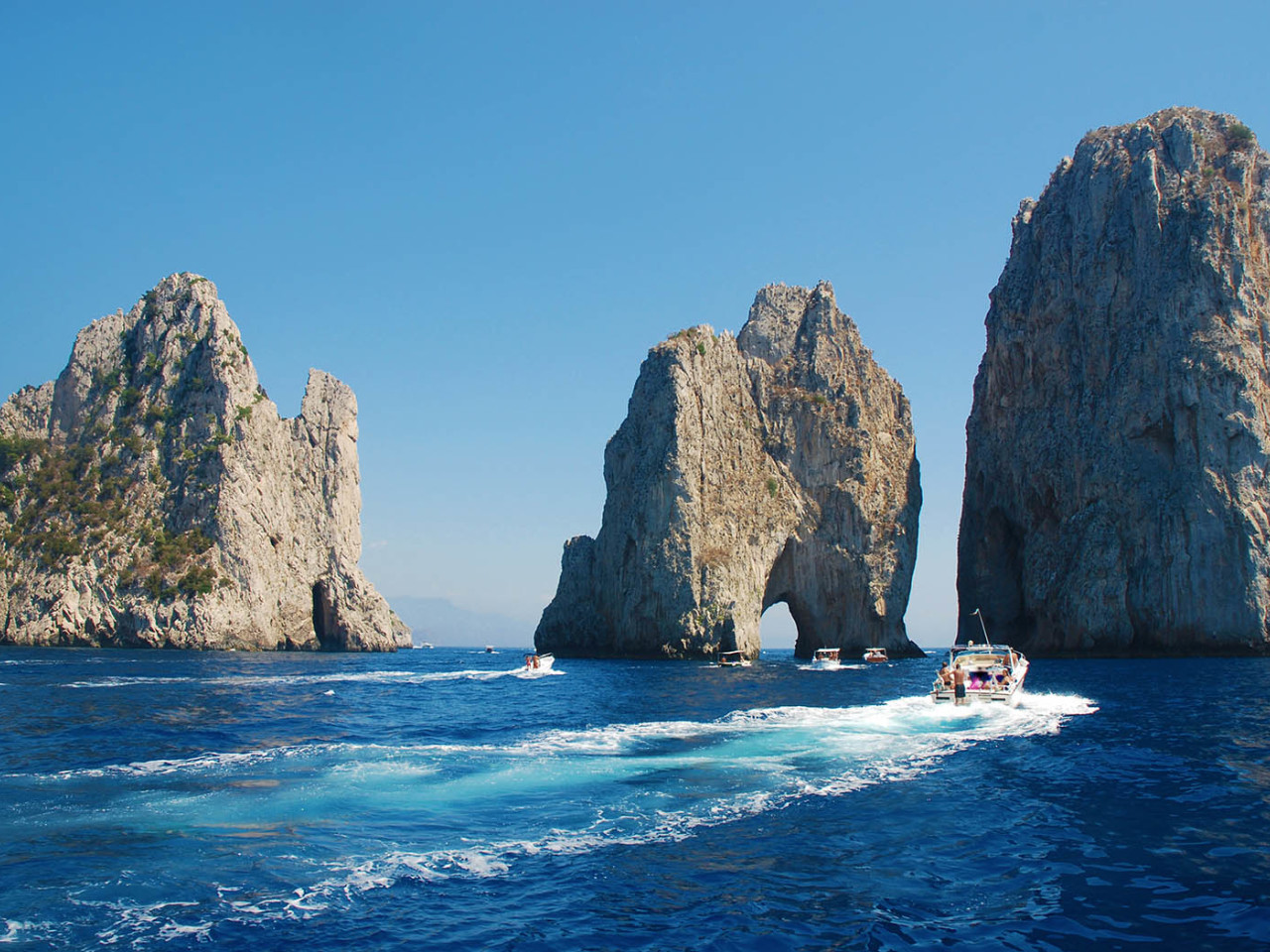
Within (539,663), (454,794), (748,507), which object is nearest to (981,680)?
(454,794)

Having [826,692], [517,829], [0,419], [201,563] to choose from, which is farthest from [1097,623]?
[0,419]

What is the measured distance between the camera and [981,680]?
3503cm

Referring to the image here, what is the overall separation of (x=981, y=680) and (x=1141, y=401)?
174 feet

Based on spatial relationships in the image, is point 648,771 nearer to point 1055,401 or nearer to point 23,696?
point 23,696

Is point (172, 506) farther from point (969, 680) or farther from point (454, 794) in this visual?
point (454, 794)

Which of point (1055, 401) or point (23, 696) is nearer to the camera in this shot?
point (23, 696)

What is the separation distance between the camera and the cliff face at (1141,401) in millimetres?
69562

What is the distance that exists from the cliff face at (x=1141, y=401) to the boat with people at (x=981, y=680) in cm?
4314

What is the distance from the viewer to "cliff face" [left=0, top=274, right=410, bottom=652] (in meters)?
89.6

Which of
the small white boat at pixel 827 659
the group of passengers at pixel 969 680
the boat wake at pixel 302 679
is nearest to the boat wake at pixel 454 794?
the group of passengers at pixel 969 680

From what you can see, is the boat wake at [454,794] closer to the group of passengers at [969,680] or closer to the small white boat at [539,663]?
the group of passengers at [969,680]

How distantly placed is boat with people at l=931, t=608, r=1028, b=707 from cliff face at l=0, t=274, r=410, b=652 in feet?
265

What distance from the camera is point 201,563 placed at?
9362 centimetres

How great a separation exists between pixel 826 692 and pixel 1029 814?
27.7m
